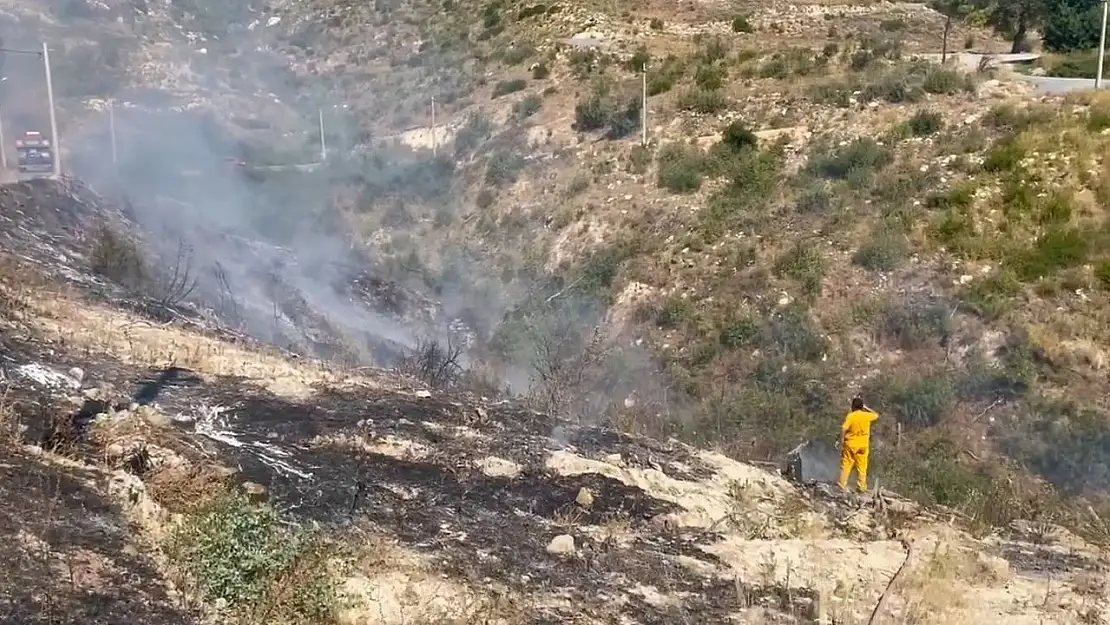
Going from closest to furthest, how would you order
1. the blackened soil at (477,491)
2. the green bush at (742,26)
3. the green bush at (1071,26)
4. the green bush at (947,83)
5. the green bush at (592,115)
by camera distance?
the blackened soil at (477,491), the green bush at (947,83), the green bush at (592,115), the green bush at (1071,26), the green bush at (742,26)

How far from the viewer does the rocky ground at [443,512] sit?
19.2 feet

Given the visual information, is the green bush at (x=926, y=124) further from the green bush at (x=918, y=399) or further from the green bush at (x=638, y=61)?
the green bush at (x=638, y=61)

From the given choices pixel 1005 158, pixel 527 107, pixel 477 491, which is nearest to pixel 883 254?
pixel 1005 158

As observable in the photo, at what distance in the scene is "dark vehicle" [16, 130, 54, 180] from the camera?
60.5 ft

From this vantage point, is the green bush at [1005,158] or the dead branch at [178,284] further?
the green bush at [1005,158]

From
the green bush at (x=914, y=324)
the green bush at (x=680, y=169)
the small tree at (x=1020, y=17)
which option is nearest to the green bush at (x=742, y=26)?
the small tree at (x=1020, y=17)

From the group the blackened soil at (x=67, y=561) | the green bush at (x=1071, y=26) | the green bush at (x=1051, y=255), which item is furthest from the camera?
the green bush at (x=1071, y=26)

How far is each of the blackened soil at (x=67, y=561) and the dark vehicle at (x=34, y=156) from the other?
13800mm

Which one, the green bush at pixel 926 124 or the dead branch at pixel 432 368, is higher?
the green bush at pixel 926 124

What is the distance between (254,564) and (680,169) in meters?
15.1

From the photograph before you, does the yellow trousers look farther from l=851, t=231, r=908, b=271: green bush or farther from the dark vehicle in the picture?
the dark vehicle

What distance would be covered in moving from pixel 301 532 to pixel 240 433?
1794 mm

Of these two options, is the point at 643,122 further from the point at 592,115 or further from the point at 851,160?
the point at 851,160

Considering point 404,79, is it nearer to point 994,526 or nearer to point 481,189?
point 481,189
